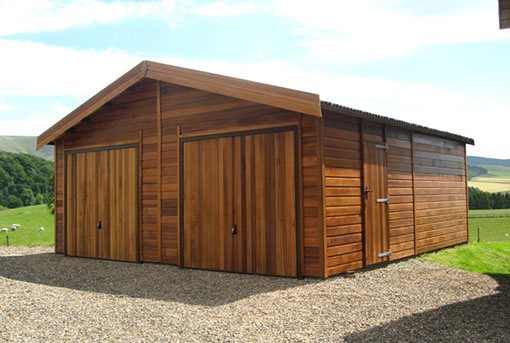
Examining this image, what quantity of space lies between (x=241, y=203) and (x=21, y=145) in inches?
6563

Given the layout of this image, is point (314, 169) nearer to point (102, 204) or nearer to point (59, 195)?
point (102, 204)

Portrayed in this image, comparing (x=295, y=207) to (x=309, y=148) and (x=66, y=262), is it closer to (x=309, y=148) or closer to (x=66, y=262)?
(x=309, y=148)

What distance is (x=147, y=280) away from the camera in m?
8.64

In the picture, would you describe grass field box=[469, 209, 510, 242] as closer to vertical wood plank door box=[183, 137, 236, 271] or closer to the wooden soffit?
vertical wood plank door box=[183, 137, 236, 271]

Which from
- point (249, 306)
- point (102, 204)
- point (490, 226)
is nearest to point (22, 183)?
point (490, 226)

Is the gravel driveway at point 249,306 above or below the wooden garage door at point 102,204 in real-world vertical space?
below

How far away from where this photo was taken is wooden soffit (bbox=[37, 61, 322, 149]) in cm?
779

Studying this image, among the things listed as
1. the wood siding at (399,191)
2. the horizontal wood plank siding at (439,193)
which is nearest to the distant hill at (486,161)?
the horizontal wood plank siding at (439,193)

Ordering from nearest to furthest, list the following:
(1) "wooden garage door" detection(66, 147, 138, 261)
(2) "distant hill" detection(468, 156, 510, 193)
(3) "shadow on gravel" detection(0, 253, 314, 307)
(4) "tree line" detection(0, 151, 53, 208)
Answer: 1. (3) "shadow on gravel" detection(0, 253, 314, 307)
2. (1) "wooden garage door" detection(66, 147, 138, 261)
3. (4) "tree line" detection(0, 151, 53, 208)
4. (2) "distant hill" detection(468, 156, 510, 193)

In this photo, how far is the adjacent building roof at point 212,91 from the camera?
7820 millimetres

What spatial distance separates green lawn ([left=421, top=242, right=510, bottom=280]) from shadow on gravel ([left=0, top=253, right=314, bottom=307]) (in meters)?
4.05

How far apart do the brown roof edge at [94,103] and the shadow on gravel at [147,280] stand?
2863 mm

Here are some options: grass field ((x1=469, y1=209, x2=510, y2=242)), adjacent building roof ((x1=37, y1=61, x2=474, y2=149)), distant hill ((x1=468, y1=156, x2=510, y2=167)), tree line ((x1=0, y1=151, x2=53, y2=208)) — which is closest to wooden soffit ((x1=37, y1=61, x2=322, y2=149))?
adjacent building roof ((x1=37, y1=61, x2=474, y2=149))

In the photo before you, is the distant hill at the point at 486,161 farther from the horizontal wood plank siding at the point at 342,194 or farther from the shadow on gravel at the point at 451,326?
the shadow on gravel at the point at 451,326
